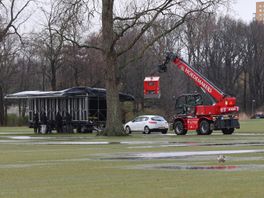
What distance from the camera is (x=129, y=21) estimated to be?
49031 mm

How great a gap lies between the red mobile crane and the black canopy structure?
9.99 m

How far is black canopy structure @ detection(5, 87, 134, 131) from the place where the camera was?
53.3 m

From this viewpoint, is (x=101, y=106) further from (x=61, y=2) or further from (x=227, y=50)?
(x=227, y=50)

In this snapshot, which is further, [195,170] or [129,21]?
[129,21]

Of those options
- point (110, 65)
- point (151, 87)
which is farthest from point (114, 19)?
point (151, 87)

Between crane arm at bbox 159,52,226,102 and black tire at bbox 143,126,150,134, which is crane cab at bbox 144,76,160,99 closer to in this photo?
black tire at bbox 143,126,150,134

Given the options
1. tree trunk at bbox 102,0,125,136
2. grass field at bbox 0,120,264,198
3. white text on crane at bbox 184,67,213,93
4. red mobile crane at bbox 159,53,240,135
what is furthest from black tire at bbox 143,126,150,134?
grass field at bbox 0,120,264,198

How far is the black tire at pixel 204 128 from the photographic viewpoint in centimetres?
4339

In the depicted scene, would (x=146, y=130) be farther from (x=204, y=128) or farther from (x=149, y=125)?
(x=204, y=128)

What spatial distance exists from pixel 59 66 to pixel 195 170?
262 feet

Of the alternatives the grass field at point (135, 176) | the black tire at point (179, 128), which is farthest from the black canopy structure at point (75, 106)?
the grass field at point (135, 176)

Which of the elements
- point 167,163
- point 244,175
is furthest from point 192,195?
point 167,163

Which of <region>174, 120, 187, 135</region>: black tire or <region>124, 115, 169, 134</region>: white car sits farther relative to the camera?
<region>124, 115, 169, 134</region>: white car

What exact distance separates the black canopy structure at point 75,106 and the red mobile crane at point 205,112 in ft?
32.8
